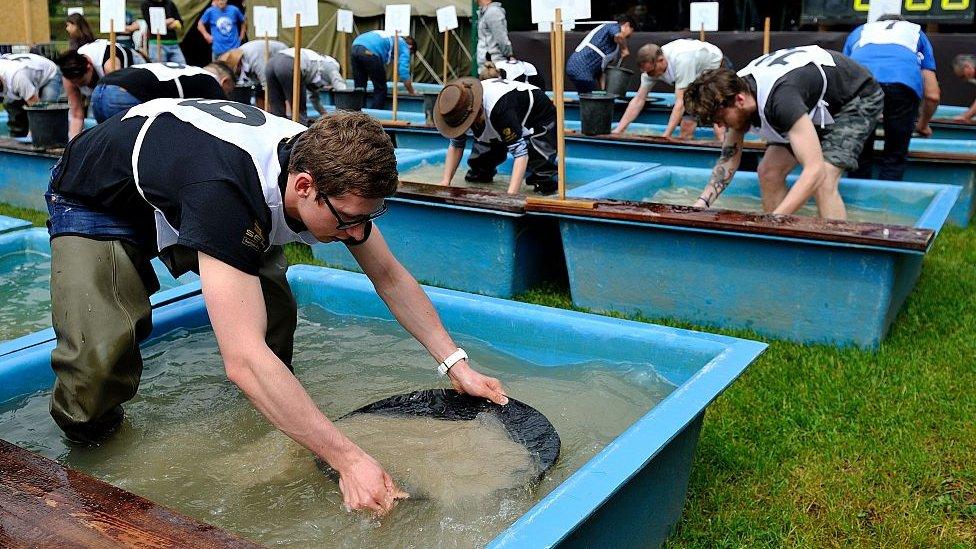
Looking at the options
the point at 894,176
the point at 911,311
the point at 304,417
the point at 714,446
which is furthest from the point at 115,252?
the point at 894,176

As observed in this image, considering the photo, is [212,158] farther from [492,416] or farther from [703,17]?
[703,17]

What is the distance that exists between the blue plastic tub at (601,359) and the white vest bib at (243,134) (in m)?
0.99

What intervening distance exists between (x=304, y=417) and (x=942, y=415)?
2387mm

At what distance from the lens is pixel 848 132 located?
4844mm

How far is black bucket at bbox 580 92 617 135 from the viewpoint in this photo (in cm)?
758

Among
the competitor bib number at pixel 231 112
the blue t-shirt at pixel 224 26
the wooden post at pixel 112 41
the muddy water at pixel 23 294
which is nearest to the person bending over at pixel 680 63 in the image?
the wooden post at pixel 112 41

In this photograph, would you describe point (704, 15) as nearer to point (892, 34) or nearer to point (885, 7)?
point (885, 7)

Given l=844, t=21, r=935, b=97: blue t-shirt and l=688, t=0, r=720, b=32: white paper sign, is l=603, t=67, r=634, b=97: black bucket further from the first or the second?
l=844, t=21, r=935, b=97: blue t-shirt

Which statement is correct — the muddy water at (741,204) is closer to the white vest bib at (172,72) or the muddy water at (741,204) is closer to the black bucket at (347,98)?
the white vest bib at (172,72)

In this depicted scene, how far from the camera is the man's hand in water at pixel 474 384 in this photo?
2803 millimetres

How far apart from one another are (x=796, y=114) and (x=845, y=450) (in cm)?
191

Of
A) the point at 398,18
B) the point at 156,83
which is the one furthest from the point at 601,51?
the point at 156,83

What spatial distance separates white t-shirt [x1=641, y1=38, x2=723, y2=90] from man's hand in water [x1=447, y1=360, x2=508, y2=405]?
18.2 feet

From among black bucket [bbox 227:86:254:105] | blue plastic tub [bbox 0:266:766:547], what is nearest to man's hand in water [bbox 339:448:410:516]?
blue plastic tub [bbox 0:266:766:547]
